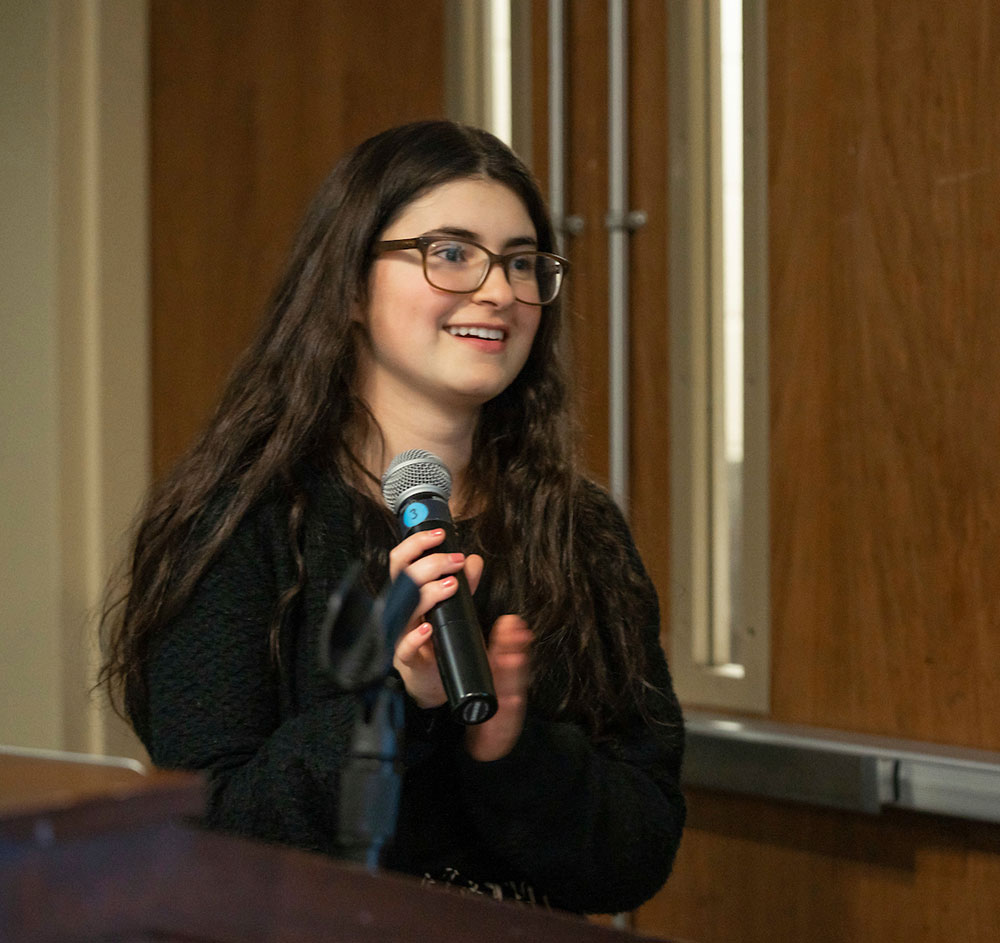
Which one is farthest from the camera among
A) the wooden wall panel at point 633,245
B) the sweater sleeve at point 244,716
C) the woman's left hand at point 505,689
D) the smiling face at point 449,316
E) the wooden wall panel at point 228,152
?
the wooden wall panel at point 228,152

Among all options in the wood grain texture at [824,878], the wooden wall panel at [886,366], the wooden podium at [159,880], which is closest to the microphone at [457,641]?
the wooden podium at [159,880]

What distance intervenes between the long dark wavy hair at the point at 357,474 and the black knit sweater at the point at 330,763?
0.10 feet

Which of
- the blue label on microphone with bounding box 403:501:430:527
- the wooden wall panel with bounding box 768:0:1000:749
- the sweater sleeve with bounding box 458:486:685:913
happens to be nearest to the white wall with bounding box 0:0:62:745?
the wooden wall panel with bounding box 768:0:1000:749

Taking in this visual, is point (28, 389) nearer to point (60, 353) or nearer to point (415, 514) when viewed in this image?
point (60, 353)

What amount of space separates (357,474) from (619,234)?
44.4 inches

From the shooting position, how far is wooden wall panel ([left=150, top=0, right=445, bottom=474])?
288 centimetres

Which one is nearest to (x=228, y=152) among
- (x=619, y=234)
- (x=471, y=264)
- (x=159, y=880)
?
(x=619, y=234)

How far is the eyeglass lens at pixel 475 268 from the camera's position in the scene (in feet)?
4.39

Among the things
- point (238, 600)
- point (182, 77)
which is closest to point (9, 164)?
point (182, 77)

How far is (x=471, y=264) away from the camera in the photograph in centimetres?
135

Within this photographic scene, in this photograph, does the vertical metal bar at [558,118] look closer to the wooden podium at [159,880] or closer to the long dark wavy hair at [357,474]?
the long dark wavy hair at [357,474]

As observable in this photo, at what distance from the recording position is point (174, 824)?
51 cm

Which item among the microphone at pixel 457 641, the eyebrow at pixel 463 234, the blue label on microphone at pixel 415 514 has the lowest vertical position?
the microphone at pixel 457 641

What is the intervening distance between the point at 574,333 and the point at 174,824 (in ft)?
6.49
